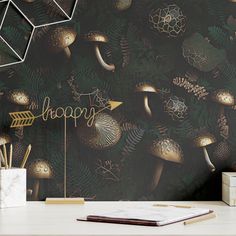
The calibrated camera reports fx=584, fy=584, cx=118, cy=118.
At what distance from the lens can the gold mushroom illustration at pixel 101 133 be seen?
8.09ft

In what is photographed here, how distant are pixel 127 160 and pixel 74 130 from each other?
10.2 inches

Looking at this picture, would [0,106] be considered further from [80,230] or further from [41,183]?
[80,230]

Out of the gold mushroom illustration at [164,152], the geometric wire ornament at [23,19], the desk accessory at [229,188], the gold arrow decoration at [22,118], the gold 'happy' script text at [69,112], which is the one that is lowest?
the desk accessory at [229,188]

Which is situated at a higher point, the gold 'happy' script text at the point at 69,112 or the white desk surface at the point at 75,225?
the gold 'happy' script text at the point at 69,112

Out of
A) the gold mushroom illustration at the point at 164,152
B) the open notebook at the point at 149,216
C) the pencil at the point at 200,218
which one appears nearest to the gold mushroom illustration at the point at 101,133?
the gold mushroom illustration at the point at 164,152

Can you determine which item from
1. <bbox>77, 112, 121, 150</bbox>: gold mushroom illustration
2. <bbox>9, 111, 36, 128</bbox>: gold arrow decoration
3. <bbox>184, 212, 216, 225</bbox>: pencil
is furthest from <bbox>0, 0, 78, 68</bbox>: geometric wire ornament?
<bbox>184, 212, 216, 225</bbox>: pencil

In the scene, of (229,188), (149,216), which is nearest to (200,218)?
(149,216)

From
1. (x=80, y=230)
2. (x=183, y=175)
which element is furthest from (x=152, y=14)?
(x=80, y=230)

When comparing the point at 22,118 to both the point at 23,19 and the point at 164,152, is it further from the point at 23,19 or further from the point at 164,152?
the point at 164,152

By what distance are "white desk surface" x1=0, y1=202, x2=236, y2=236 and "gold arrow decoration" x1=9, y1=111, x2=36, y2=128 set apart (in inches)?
15.4

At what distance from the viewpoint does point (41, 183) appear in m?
2.47

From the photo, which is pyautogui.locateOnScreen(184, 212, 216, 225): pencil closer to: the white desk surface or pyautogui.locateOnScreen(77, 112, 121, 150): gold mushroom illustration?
the white desk surface

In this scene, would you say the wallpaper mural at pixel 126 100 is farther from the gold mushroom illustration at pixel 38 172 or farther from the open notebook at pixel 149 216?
the open notebook at pixel 149 216

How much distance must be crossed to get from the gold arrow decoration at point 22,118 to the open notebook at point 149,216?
0.65 meters
